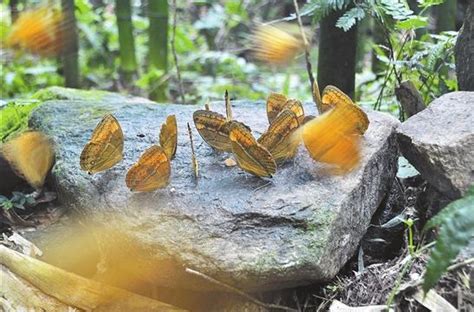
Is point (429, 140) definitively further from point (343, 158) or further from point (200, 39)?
point (200, 39)

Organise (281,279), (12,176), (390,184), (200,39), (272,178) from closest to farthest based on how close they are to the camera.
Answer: (281,279) < (272,178) < (390,184) < (12,176) < (200,39)

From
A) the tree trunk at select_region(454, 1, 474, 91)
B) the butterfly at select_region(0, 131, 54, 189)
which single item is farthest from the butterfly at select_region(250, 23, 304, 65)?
the butterfly at select_region(0, 131, 54, 189)

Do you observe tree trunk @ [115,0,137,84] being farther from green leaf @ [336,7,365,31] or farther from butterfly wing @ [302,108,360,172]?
butterfly wing @ [302,108,360,172]

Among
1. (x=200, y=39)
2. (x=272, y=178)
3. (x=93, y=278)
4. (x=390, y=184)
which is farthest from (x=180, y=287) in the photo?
(x=200, y=39)

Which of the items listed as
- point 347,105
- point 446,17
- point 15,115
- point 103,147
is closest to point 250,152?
point 347,105

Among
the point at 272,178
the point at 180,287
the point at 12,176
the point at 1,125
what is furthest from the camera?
the point at 1,125
